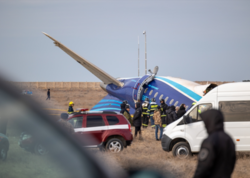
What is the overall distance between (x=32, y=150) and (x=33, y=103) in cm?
33

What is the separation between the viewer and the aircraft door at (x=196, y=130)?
9633mm

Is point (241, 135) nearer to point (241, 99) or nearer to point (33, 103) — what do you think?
point (241, 99)

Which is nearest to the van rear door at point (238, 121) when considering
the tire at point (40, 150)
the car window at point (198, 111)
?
the car window at point (198, 111)

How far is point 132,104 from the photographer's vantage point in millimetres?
21516

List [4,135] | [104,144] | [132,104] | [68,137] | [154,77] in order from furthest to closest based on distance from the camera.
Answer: [132,104], [154,77], [104,144], [68,137], [4,135]

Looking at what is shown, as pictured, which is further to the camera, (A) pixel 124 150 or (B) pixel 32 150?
(A) pixel 124 150

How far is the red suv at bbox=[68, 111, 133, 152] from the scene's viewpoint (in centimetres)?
1075

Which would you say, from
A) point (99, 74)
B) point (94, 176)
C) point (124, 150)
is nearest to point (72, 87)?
point (99, 74)

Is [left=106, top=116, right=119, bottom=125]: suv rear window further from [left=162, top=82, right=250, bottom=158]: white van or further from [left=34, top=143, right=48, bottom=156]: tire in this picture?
[left=34, top=143, right=48, bottom=156]: tire

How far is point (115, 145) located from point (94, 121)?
116 centimetres

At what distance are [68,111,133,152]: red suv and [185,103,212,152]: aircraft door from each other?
232 cm

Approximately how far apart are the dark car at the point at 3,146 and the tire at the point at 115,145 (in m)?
8.82

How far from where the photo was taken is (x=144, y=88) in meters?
19.8

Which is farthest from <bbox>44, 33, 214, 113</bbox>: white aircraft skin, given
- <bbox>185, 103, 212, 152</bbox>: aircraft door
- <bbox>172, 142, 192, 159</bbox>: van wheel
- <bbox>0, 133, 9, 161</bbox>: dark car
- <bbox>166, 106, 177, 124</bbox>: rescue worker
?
<bbox>0, 133, 9, 161</bbox>: dark car
